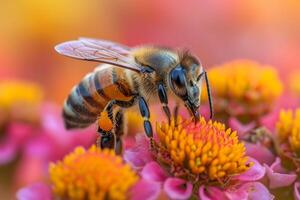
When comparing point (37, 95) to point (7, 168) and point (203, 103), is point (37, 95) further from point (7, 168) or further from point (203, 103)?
point (203, 103)

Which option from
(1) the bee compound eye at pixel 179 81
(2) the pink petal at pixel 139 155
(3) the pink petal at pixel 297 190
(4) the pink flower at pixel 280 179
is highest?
(1) the bee compound eye at pixel 179 81

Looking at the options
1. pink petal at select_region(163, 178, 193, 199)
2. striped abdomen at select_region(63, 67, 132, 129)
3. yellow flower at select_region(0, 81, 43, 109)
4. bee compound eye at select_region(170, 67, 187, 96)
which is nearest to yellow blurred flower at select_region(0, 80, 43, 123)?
yellow flower at select_region(0, 81, 43, 109)

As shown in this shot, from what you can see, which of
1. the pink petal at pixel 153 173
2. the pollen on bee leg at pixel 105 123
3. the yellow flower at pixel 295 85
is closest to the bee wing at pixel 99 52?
the pollen on bee leg at pixel 105 123

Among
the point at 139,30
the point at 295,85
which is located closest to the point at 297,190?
the point at 295,85

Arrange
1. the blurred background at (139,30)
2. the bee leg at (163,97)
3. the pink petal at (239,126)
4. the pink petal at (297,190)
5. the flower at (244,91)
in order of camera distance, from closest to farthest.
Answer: the pink petal at (297,190), the bee leg at (163,97), the pink petal at (239,126), the flower at (244,91), the blurred background at (139,30)

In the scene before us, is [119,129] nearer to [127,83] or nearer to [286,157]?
[127,83]

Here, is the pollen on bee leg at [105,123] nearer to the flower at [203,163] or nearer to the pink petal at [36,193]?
the flower at [203,163]
